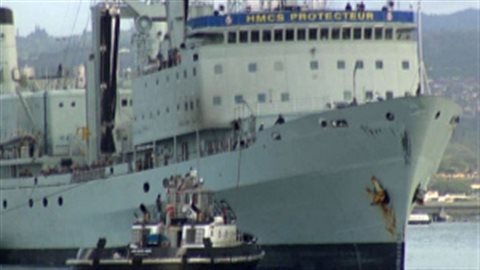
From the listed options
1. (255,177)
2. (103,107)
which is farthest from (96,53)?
(255,177)

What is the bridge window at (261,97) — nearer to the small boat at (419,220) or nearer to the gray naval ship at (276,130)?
the gray naval ship at (276,130)

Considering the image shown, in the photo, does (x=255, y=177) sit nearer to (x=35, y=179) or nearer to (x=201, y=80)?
(x=201, y=80)

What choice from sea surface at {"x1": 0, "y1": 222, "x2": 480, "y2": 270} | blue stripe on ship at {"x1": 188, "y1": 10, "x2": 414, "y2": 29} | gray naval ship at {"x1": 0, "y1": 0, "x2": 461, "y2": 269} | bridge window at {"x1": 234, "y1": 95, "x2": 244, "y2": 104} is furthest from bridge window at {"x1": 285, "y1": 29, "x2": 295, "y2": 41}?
sea surface at {"x1": 0, "y1": 222, "x2": 480, "y2": 270}

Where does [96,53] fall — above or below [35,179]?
above

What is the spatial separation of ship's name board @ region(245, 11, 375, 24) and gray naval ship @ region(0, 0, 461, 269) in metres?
0.03

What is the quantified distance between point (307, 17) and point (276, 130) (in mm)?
5150

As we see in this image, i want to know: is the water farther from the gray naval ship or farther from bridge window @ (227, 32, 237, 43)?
bridge window @ (227, 32, 237, 43)

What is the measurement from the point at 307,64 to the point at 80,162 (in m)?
17.3

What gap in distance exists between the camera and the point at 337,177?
61469 mm

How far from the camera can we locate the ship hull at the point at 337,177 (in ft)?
199

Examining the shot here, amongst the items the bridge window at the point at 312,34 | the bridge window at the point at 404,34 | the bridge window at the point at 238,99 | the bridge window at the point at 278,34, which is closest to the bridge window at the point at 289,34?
the bridge window at the point at 278,34

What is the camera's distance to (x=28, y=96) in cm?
8462

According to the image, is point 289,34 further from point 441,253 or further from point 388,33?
point 441,253

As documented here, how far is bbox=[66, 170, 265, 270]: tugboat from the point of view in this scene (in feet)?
178
